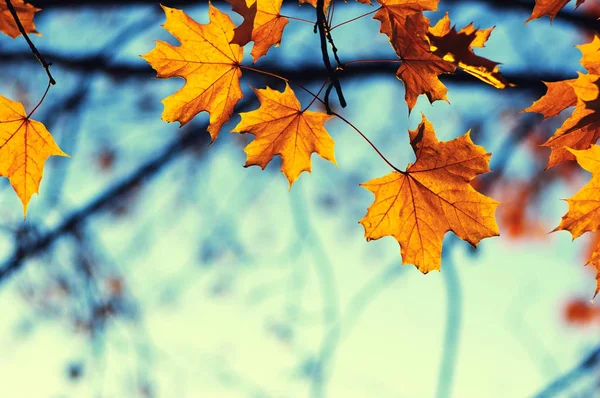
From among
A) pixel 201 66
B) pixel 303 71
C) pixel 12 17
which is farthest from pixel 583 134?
pixel 303 71

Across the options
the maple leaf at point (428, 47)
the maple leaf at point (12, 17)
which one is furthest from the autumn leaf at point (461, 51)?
the maple leaf at point (12, 17)

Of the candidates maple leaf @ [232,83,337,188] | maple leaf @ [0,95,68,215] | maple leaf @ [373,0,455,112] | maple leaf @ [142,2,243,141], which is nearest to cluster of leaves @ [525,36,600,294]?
maple leaf @ [373,0,455,112]

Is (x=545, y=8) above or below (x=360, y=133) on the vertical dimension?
above

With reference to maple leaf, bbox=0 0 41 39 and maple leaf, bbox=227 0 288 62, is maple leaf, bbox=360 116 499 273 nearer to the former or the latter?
maple leaf, bbox=227 0 288 62

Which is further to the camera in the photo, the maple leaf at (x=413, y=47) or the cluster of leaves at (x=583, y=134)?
the maple leaf at (x=413, y=47)

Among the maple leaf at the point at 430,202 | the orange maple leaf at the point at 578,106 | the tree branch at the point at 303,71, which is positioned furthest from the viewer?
the tree branch at the point at 303,71

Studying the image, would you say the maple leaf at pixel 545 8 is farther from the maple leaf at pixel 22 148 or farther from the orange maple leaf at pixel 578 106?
the maple leaf at pixel 22 148

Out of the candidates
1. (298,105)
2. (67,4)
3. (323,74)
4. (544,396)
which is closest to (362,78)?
(323,74)

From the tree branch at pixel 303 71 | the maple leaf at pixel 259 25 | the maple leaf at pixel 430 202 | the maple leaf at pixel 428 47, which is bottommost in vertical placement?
the maple leaf at pixel 430 202

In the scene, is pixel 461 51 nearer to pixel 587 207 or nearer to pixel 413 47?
pixel 413 47
